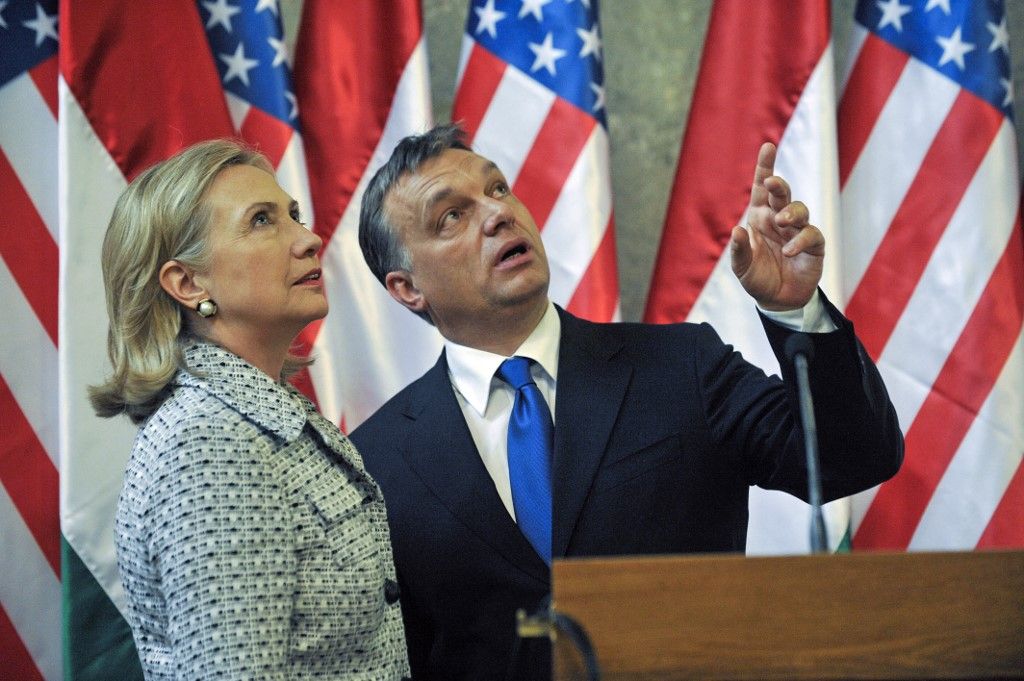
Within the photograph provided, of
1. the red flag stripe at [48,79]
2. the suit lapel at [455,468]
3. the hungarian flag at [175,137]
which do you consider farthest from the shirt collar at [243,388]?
the red flag stripe at [48,79]

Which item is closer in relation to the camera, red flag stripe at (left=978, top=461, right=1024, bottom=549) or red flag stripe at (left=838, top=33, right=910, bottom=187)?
red flag stripe at (left=978, top=461, right=1024, bottom=549)

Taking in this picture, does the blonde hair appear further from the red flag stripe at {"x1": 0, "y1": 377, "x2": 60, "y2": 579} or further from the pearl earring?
the red flag stripe at {"x1": 0, "y1": 377, "x2": 60, "y2": 579}

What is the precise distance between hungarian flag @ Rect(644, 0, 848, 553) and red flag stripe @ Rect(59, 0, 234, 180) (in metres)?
1.12

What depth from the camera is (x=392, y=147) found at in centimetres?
283

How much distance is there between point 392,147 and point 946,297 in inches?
53.5

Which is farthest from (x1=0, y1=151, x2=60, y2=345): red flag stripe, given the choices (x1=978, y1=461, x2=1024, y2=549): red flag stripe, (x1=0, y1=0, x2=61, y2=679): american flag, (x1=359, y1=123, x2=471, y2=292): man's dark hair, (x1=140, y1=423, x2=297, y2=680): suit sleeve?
(x1=978, y1=461, x2=1024, y2=549): red flag stripe

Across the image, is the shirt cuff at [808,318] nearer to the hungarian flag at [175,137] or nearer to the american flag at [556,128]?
the american flag at [556,128]

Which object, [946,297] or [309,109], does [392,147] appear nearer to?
[309,109]

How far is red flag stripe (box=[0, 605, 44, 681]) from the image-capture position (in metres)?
2.58

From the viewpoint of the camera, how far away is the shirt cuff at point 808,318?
1809mm

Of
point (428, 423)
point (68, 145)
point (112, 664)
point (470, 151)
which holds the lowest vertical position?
point (112, 664)

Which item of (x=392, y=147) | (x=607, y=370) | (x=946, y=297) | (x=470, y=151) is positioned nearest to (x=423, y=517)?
(x=607, y=370)

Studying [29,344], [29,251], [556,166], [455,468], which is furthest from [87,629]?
[556,166]

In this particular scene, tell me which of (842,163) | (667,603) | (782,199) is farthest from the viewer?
(842,163)
